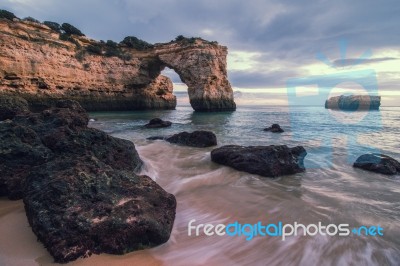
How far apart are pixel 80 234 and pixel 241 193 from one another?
10.2ft

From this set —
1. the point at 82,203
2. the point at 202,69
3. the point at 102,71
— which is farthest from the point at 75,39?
the point at 82,203

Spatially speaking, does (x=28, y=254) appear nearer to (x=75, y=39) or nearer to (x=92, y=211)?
(x=92, y=211)

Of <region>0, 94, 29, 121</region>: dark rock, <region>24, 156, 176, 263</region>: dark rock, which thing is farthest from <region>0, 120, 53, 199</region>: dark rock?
<region>0, 94, 29, 121</region>: dark rock

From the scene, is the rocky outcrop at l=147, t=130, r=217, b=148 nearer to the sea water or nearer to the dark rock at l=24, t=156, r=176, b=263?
the sea water

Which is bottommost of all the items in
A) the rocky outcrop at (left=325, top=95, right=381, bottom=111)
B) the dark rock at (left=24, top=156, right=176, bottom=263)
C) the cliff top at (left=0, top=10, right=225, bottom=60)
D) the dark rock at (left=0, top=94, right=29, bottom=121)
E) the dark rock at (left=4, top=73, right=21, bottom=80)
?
the rocky outcrop at (left=325, top=95, right=381, bottom=111)

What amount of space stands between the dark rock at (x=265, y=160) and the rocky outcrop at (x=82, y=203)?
122 inches

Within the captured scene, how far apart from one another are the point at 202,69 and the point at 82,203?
33.4 meters

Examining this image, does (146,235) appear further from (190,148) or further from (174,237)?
(190,148)

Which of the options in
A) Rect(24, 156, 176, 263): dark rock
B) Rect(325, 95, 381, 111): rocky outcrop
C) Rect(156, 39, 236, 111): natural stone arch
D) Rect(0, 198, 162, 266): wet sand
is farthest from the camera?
Rect(325, 95, 381, 111): rocky outcrop

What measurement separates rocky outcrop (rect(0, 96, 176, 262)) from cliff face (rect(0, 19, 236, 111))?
2493 cm

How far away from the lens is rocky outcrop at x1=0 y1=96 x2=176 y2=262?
2.78m

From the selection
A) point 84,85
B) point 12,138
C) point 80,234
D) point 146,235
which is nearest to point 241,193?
point 146,235

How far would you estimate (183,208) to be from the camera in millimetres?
4328

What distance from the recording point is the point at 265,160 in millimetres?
6418
